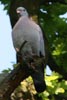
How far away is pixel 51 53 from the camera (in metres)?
10.1

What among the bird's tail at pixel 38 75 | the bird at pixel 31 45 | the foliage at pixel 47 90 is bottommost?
A: the foliage at pixel 47 90

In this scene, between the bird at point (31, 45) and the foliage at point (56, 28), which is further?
the foliage at point (56, 28)

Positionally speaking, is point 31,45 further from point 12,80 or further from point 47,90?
point 47,90

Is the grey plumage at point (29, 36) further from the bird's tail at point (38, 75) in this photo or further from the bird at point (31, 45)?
the bird's tail at point (38, 75)

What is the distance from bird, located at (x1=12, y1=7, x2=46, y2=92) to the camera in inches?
302

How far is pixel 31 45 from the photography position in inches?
317

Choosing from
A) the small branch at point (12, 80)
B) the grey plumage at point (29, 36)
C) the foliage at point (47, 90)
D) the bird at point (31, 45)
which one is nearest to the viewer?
the small branch at point (12, 80)

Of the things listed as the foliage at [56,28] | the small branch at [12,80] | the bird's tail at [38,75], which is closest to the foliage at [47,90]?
the foliage at [56,28]

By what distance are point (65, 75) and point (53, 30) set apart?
1025 millimetres

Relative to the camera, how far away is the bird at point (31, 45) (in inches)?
302

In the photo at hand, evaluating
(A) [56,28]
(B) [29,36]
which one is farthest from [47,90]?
(A) [56,28]

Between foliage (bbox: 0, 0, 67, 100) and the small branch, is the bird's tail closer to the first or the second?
the small branch

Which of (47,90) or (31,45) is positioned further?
(47,90)

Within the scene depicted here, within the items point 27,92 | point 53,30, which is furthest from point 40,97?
point 53,30
